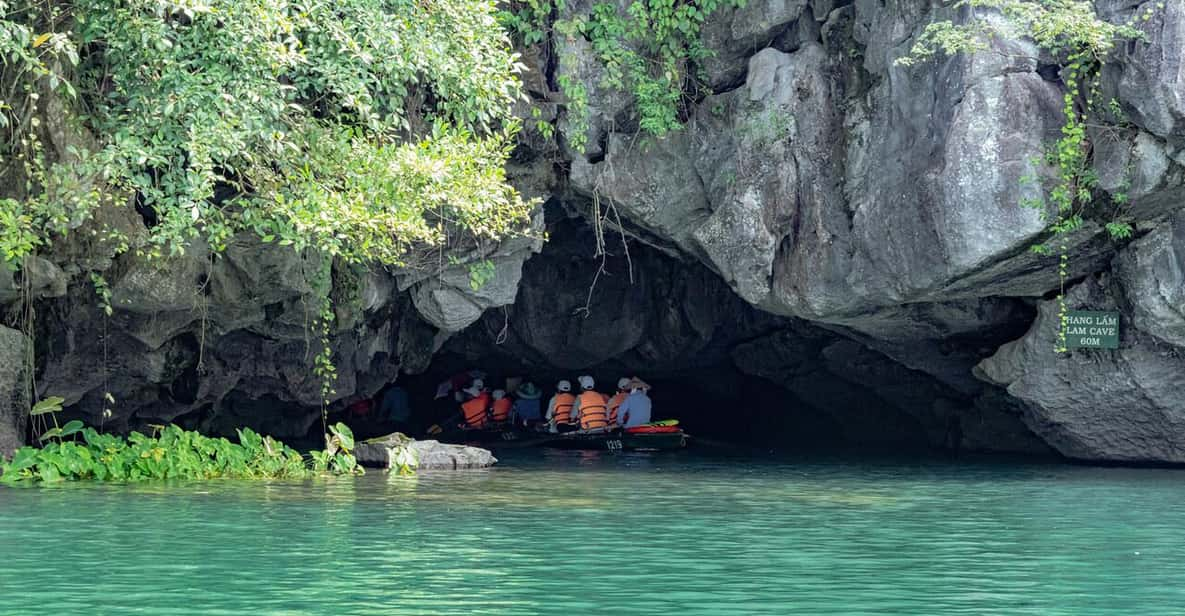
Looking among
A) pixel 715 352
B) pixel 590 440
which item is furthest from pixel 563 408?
pixel 715 352

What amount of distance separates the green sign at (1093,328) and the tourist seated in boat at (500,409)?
11662 mm

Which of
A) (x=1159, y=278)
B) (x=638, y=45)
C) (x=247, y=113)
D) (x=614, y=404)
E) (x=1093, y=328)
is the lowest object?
(x=614, y=404)

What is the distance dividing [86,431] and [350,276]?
143 inches

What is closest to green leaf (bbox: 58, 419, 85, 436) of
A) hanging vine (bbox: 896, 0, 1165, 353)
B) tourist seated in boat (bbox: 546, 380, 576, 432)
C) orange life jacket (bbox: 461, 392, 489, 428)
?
hanging vine (bbox: 896, 0, 1165, 353)

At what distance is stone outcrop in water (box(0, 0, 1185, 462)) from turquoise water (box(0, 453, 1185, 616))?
2.14m

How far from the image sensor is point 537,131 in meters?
16.1

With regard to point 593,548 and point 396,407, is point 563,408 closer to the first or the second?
point 396,407

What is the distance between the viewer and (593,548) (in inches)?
346

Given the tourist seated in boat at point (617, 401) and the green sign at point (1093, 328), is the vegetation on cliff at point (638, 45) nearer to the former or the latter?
the green sign at point (1093, 328)

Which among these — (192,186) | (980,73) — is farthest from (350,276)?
(980,73)

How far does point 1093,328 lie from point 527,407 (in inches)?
485

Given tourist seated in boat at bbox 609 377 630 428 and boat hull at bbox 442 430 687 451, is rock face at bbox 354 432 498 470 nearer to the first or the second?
boat hull at bbox 442 430 687 451

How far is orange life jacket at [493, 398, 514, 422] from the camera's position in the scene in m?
25.3

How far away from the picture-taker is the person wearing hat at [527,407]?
2575 cm
